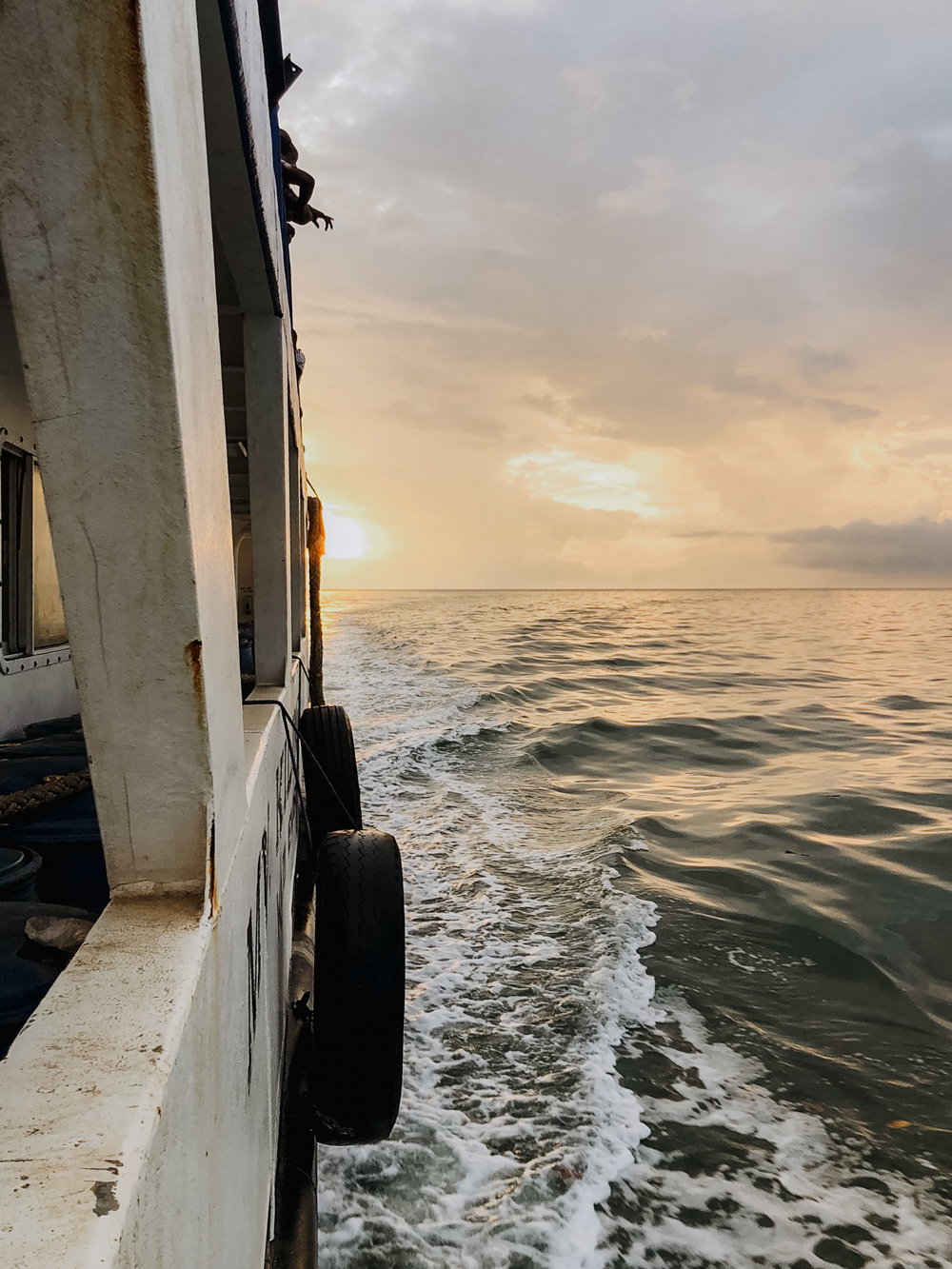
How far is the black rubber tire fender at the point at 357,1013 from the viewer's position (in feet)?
8.77

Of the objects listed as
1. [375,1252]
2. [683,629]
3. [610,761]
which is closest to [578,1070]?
[375,1252]

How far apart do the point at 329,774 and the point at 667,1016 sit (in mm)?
2669

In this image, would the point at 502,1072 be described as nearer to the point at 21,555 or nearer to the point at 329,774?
the point at 329,774

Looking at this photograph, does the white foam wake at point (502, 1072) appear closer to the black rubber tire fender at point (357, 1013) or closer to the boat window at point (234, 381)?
the black rubber tire fender at point (357, 1013)

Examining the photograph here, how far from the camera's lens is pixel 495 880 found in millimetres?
7137

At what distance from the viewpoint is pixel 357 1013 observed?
2668mm

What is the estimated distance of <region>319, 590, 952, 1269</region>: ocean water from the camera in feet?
10.9

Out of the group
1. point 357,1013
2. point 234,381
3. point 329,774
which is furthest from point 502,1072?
point 234,381

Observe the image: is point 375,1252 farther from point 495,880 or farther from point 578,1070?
point 495,880

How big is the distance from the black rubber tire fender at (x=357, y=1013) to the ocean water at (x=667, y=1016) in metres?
0.86

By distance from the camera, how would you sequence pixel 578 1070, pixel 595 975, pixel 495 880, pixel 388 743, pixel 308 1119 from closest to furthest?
1. pixel 308 1119
2. pixel 578 1070
3. pixel 595 975
4. pixel 495 880
5. pixel 388 743

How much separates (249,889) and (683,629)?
43.8 metres

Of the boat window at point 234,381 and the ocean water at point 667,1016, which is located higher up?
the boat window at point 234,381

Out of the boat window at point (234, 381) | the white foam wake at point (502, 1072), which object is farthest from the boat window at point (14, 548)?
the white foam wake at point (502, 1072)
